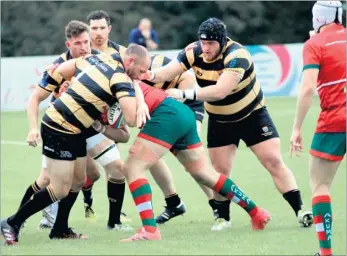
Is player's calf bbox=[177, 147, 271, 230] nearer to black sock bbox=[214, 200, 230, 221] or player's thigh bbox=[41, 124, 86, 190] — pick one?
black sock bbox=[214, 200, 230, 221]

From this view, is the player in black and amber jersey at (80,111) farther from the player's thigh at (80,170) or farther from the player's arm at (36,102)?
the player's arm at (36,102)

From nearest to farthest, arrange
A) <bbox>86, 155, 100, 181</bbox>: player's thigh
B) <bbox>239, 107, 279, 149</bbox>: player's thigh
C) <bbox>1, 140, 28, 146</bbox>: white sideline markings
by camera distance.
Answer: <bbox>239, 107, 279, 149</bbox>: player's thigh
<bbox>86, 155, 100, 181</bbox>: player's thigh
<bbox>1, 140, 28, 146</bbox>: white sideline markings

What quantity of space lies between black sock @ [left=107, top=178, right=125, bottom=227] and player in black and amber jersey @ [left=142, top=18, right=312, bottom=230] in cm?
93

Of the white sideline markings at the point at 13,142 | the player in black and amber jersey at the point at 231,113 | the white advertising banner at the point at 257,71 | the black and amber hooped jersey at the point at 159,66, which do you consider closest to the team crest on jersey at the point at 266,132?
the player in black and amber jersey at the point at 231,113

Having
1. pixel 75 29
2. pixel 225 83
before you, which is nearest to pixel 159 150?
pixel 225 83

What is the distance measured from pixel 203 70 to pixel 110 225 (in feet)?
5.62

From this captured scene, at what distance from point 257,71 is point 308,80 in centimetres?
1932

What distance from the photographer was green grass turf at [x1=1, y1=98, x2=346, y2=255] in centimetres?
845

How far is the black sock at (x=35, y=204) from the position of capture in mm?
9047

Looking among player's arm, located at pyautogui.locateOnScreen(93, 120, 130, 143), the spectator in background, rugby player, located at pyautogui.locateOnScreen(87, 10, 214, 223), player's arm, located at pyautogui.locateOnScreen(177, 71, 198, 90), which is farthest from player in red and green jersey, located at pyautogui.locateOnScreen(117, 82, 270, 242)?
the spectator in background

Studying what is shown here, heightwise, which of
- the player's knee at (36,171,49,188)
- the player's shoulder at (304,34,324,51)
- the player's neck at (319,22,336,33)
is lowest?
the player's knee at (36,171,49,188)

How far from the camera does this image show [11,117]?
23750 millimetres

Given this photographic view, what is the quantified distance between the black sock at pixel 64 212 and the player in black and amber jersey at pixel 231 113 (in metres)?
1.32

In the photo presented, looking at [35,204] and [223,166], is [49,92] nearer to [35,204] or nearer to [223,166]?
[35,204]
